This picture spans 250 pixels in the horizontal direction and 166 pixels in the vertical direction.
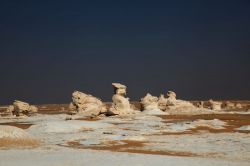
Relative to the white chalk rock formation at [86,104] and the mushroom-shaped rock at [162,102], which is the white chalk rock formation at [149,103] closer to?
the mushroom-shaped rock at [162,102]

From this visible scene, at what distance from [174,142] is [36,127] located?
51.9ft

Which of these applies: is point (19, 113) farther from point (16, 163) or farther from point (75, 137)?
point (16, 163)

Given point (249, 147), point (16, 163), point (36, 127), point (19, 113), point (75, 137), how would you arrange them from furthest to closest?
point (19, 113)
point (36, 127)
point (75, 137)
point (249, 147)
point (16, 163)

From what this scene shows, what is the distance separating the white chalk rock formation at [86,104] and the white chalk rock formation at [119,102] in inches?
78.2

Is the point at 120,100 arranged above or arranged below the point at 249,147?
above

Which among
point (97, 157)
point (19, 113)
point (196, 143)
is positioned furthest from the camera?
point (19, 113)

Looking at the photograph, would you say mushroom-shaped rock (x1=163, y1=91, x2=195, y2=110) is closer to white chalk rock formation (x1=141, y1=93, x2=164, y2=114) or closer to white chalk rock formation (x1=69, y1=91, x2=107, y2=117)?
white chalk rock formation (x1=141, y1=93, x2=164, y2=114)

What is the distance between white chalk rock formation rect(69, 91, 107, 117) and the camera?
211ft

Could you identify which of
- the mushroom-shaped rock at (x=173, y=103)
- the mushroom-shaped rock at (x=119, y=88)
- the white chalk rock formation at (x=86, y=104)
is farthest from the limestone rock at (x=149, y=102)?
the white chalk rock formation at (x=86, y=104)

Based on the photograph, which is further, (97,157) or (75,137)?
(75,137)

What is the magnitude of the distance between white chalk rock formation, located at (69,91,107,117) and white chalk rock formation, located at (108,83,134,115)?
1.99m

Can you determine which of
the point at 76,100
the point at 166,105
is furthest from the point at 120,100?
the point at 166,105

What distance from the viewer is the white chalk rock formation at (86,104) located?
64.4 meters

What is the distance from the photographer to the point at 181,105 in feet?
266
